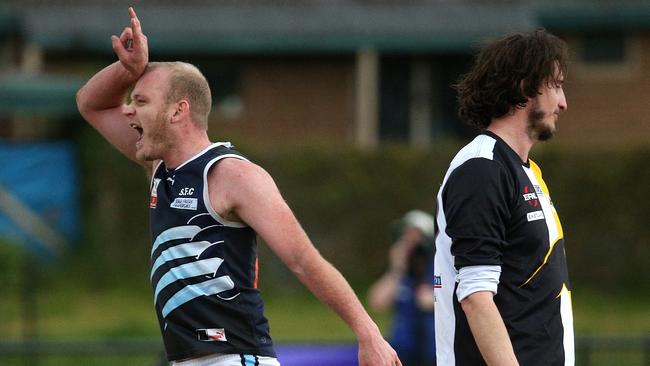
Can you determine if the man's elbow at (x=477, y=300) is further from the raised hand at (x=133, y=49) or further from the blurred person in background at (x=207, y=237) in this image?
the raised hand at (x=133, y=49)

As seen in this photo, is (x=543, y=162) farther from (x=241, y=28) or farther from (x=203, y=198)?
(x=203, y=198)

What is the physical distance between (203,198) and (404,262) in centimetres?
481

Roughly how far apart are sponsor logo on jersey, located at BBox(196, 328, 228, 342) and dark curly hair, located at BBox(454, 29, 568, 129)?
4.34ft

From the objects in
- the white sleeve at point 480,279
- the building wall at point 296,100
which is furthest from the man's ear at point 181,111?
the building wall at point 296,100

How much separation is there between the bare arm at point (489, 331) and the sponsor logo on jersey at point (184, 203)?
1.22 m

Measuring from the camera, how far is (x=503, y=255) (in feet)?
14.0

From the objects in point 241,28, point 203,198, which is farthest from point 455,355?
point 241,28

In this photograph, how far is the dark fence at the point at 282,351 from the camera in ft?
31.1

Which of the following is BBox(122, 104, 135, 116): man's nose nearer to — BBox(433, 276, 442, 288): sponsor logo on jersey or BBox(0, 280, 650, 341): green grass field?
BBox(433, 276, 442, 288): sponsor logo on jersey

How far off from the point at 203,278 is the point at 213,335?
23cm

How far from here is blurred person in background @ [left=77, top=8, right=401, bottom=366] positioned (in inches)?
180

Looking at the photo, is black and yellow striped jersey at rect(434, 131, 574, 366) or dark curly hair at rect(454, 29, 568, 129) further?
dark curly hair at rect(454, 29, 568, 129)

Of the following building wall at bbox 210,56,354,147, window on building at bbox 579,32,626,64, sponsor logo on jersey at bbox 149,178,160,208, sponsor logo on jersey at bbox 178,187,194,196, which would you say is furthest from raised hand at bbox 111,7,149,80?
window on building at bbox 579,32,626,64

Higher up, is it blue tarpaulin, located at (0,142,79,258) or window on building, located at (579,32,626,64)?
window on building, located at (579,32,626,64)
